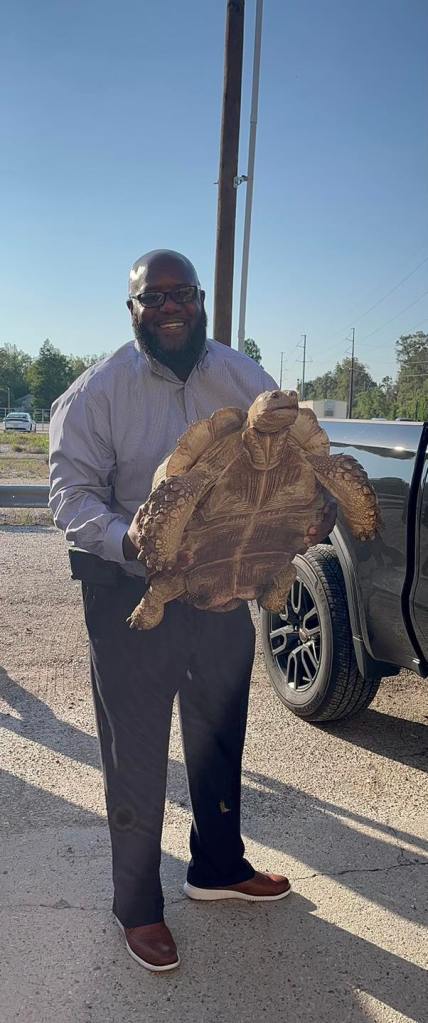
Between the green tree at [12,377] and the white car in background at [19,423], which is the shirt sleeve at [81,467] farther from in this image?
the green tree at [12,377]

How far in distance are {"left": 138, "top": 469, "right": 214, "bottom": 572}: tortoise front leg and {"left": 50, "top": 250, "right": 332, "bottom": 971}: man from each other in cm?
20

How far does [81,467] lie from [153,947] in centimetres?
140

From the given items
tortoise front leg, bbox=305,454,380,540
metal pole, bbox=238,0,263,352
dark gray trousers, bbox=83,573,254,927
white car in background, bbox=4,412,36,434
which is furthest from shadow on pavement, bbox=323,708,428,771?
white car in background, bbox=4,412,36,434

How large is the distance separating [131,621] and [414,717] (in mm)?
2584

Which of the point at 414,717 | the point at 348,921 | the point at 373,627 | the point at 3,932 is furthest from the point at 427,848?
the point at 3,932

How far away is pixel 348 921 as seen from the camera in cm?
251

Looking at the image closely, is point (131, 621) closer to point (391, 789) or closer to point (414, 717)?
point (391, 789)

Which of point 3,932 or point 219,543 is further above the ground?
point 219,543

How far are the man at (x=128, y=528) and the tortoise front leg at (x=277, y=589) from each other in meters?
0.12

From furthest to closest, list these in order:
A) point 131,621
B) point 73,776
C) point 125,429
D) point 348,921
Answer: point 73,776 → point 348,921 → point 125,429 → point 131,621

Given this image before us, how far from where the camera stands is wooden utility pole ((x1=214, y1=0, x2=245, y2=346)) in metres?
9.87

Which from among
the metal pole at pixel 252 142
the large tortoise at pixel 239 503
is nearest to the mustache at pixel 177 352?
the large tortoise at pixel 239 503

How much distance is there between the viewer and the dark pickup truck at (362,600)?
11.0 ft

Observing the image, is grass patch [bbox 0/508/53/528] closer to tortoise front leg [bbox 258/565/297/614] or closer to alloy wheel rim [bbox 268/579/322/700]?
alloy wheel rim [bbox 268/579/322/700]
